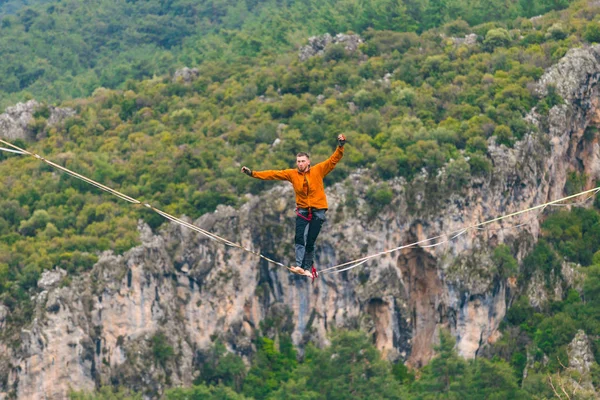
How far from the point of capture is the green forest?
240 feet

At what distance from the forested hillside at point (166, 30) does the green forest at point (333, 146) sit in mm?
362

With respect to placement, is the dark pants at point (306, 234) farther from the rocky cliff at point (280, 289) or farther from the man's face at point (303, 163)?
the rocky cliff at point (280, 289)

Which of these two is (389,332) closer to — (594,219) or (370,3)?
(594,219)

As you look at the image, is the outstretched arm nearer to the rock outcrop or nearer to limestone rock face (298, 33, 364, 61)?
the rock outcrop

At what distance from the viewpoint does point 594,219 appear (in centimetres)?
8325

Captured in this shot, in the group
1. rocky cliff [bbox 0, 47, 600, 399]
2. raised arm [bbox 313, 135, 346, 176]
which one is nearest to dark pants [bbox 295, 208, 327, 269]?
raised arm [bbox 313, 135, 346, 176]

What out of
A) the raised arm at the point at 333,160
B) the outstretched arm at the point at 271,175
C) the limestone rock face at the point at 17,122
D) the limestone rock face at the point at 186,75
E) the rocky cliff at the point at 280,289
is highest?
the limestone rock face at the point at 186,75

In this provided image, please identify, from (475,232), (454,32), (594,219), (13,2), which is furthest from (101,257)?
(13,2)

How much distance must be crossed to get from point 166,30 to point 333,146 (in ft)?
200

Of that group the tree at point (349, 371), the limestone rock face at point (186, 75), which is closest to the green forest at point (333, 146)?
the tree at point (349, 371)

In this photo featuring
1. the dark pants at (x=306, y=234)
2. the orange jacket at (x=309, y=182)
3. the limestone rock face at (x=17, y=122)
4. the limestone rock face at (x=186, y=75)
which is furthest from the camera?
the limestone rock face at (x=186, y=75)

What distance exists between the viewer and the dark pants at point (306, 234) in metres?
26.0

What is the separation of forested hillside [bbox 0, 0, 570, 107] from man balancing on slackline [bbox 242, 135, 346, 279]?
7924 centimetres

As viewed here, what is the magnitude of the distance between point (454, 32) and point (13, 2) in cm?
9704
